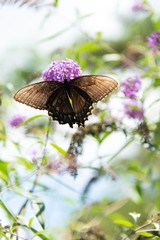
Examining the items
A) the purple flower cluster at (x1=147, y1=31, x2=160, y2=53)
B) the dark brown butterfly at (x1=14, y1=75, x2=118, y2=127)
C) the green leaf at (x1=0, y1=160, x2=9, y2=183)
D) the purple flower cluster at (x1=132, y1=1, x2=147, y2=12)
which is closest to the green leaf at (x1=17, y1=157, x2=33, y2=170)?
the green leaf at (x1=0, y1=160, x2=9, y2=183)

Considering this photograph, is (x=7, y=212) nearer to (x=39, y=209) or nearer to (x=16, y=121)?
(x=39, y=209)

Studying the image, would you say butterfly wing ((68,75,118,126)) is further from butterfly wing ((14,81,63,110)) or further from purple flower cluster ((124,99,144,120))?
purple flower cluster ((124,99,144,120))

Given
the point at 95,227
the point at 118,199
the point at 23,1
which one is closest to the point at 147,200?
the point at 118,199

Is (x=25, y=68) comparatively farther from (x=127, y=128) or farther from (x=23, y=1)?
(x=23, y=1)

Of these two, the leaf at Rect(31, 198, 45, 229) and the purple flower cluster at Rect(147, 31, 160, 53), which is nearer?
the leaf at Rect(31, 198, 45, 229)

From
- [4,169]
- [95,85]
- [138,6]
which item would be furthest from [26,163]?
[138,6]

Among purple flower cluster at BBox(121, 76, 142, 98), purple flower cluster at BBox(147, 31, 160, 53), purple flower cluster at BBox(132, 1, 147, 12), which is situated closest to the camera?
purple flower cluster at BBox(121, 76, 142, 98)

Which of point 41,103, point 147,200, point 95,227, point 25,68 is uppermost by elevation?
point 25,68
